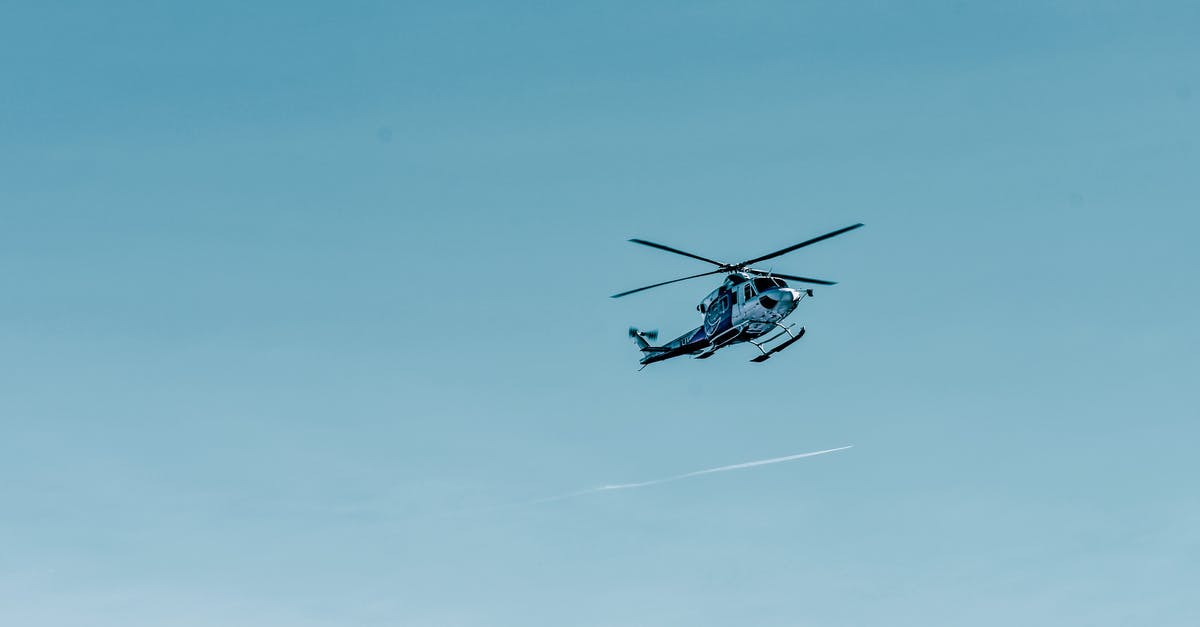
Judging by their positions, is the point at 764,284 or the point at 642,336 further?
the point at 642,336

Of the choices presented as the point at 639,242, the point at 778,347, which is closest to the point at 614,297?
the point at 639,242

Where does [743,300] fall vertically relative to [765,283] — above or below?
below

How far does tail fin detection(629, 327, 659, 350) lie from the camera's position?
347 feet

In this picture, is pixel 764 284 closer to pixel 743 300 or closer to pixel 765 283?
pixel 765 283

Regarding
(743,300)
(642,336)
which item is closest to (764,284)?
(743,300)

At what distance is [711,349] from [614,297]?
38.9 ft

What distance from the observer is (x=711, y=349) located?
310ft

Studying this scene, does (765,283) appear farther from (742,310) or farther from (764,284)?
(742,310)

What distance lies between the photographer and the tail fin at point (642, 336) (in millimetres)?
105875

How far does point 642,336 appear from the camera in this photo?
10688 centimetres

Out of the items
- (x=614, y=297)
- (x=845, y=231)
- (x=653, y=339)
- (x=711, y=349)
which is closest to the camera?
(x=845, y=231)

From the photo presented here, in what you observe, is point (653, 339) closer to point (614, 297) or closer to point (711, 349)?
point (711, 349)

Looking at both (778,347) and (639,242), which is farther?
(778,347)

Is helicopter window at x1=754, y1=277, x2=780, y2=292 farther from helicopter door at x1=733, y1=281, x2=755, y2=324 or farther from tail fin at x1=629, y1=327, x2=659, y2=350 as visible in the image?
tail fin at x1=629, y1=327, x2=659, y2=350
